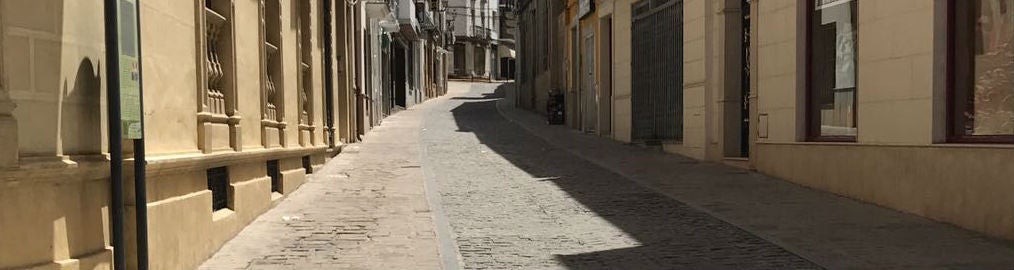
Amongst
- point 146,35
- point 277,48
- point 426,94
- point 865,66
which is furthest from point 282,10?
point 426,94

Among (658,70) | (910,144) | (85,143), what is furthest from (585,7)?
(85,143)

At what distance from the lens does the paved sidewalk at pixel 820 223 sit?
258 inches

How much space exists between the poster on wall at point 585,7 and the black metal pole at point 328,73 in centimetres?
790

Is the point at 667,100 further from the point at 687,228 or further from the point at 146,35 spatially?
the point at 146,35

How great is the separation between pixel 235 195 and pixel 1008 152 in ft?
21.7

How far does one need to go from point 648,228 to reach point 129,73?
489 centimetres

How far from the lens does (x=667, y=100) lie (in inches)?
641

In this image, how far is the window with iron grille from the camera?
9.86m

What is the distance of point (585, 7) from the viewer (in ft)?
69.9

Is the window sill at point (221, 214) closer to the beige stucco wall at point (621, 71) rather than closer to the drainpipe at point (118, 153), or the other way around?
the drainpipe at point (118, 153)

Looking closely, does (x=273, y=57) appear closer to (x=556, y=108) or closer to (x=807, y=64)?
(x=807, y=64)

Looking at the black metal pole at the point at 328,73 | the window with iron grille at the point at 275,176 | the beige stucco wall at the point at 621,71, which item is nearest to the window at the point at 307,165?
the black metal pole at the point at 328,73

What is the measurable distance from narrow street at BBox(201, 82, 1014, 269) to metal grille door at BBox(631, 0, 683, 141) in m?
1.90

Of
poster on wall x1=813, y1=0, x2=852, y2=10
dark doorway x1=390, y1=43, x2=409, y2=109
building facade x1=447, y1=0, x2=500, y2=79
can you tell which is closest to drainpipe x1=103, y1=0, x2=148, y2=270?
poster on wall x1=813, y1=0, x2=852, y2=10
